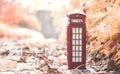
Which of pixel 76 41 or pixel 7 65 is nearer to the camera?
pixel 76 41

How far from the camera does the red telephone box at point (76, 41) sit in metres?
5.11

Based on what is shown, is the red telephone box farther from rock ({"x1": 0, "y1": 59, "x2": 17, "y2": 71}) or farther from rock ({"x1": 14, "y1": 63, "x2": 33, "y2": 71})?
rock ({"x1": 0, "y1": 59, "x2": 17, "y2": 71})

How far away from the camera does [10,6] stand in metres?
25.1

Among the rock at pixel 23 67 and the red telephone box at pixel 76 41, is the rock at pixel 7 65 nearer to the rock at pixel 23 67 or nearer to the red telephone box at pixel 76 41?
the rock at pixel 23 67

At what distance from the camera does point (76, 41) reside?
519 centimetres

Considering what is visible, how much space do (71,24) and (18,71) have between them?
43.4 inches

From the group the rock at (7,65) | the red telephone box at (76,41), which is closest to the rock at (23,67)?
the rock at (7,65)

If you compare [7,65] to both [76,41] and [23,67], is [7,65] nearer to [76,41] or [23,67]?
[23,67]

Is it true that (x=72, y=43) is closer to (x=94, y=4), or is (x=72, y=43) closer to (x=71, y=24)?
(x=71, y=24)

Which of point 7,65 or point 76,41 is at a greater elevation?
point 76,41

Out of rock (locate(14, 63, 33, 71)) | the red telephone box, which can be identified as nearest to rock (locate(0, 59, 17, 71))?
rock (locate(14, 63, 33, 71))

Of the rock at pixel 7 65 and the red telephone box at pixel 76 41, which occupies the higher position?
the red telephone box at pixel 76 41

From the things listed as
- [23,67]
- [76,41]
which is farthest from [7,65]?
[76,41]

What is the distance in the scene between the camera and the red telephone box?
511 cm
